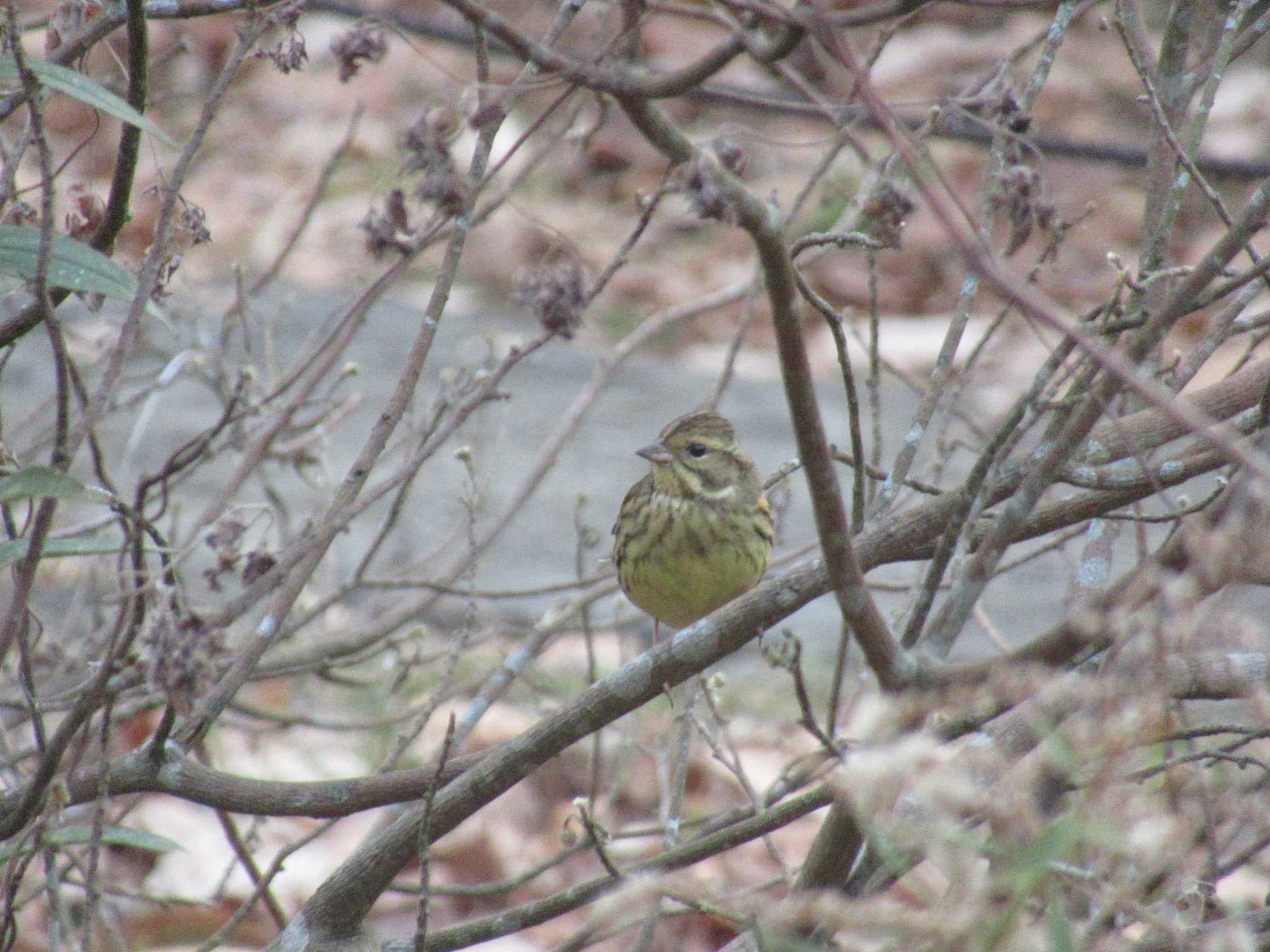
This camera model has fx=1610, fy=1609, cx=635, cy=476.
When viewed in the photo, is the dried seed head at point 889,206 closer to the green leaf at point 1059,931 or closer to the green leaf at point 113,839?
the green leaf at point 1059,931

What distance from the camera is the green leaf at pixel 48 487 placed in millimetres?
1840

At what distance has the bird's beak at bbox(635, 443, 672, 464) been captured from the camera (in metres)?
4.03

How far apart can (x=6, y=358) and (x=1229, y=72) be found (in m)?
10.8

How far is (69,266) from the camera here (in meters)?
2.04

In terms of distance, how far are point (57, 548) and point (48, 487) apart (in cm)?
41

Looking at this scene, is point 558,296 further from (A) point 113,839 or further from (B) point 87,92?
(A) point 113,839

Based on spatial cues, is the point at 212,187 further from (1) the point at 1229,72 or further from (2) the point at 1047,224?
(2) the point at 1047,224

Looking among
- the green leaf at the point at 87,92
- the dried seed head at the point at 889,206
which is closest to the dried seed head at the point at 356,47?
the green leaf at the point at 87,92

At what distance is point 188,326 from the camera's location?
24.8 ft

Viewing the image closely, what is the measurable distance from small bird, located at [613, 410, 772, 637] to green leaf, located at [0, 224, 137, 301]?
6.08 ft

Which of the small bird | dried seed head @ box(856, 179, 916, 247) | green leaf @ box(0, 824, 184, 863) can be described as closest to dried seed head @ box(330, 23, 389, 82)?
dried seed head @ box(856, 179, 916, 247)

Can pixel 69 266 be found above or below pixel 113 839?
above

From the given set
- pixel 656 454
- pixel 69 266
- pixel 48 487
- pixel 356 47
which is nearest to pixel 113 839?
pixel 48 487

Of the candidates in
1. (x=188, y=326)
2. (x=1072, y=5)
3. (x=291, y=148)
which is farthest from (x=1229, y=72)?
(x=1072, y=5)
